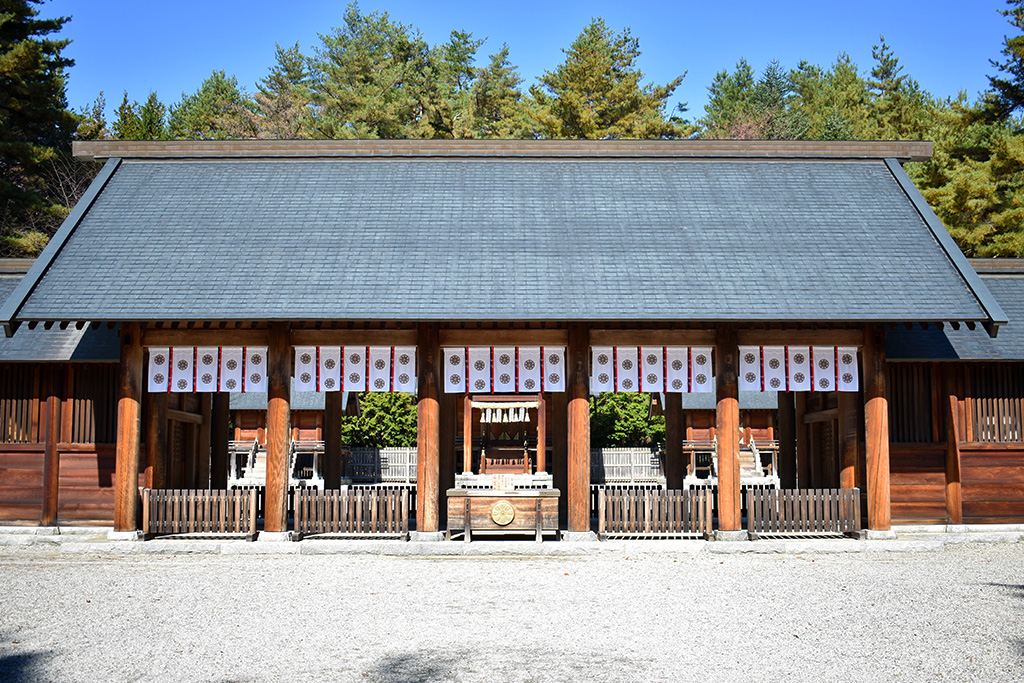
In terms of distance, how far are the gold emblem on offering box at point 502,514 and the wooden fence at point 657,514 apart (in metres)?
1.58

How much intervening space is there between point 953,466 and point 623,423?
22564mm

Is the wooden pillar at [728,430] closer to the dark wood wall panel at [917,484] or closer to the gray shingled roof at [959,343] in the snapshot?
the gray shingled roof at [959,343]

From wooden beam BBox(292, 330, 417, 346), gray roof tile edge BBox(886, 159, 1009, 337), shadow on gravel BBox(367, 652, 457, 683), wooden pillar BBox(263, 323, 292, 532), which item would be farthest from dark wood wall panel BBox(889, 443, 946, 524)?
shadow on gravel BBox(367, 652, 457, 683)

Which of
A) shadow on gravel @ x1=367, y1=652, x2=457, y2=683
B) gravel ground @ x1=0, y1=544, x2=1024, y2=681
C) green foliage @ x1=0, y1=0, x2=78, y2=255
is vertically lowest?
gravel ground @ x1=0, y1=544, x2=1024, y2=681

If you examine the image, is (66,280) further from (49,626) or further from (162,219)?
(49,626)

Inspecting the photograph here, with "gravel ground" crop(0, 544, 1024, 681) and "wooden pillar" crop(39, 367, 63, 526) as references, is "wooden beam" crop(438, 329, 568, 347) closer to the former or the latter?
"gravel ground" crop(0, 544, 1024, 681)

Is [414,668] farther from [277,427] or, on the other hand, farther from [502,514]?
[277,427]

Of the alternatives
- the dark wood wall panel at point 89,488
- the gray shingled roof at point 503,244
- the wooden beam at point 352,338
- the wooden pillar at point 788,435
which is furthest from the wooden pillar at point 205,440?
the wooden pillar at point 788,435

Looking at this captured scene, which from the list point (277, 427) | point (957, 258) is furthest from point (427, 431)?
point (957, 258)

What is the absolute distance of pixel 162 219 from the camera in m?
17.3

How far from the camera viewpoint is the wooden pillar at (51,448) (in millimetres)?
16906

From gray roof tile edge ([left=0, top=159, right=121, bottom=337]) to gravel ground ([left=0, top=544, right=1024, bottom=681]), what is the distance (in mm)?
4038

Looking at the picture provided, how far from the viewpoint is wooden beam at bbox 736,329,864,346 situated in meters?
15.7

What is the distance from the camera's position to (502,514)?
1558cm
